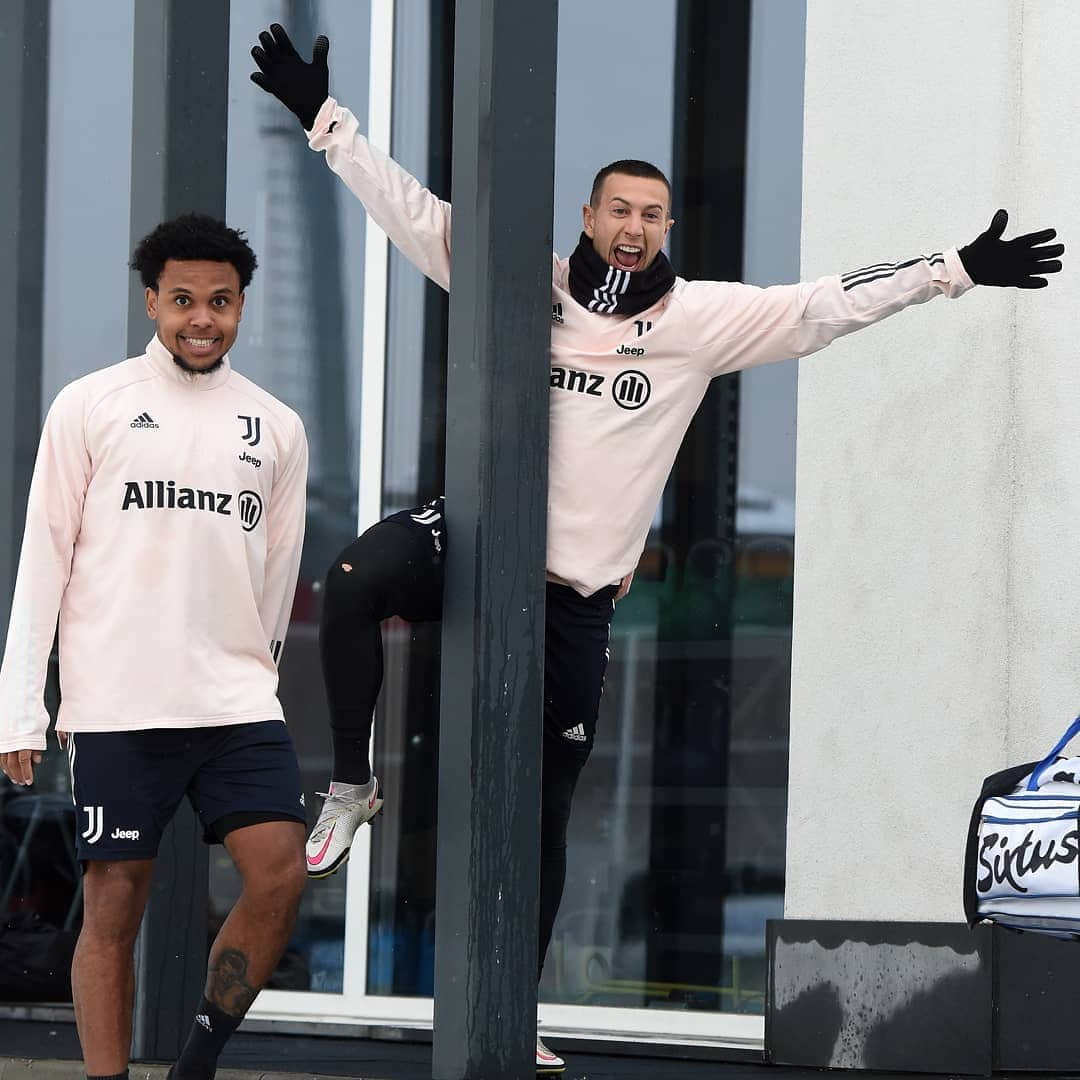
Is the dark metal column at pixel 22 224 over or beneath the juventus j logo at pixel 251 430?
over

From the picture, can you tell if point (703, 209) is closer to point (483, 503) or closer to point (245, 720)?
point (483, 503)

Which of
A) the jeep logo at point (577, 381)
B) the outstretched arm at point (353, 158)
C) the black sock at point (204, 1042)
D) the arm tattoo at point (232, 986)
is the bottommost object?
the black sock at point (204, 1042)

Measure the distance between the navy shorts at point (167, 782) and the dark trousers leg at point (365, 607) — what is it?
16 cm

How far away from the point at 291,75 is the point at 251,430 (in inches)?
30.1

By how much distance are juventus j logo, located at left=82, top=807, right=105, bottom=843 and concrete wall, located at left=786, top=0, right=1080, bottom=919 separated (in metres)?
2.29

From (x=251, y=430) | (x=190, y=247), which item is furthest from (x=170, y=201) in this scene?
(x=251, y=430)

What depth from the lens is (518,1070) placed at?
12.2ft

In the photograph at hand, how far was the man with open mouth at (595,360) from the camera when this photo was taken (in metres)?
3.86

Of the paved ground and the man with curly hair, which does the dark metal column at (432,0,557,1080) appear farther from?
the paved ground

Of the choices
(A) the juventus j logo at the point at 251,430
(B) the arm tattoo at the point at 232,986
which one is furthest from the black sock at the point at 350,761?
(A) the juventus j logo at the point at 251,430

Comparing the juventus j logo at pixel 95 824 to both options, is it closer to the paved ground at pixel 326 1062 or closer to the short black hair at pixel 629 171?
the paved ground at pixel 326 1062

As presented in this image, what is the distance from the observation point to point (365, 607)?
3801mm

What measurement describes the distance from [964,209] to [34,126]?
347 cm

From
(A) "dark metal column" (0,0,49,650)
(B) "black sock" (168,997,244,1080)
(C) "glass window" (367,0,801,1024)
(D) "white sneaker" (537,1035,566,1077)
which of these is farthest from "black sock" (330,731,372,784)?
(A) "dark metal column" (0,0,49,650)
